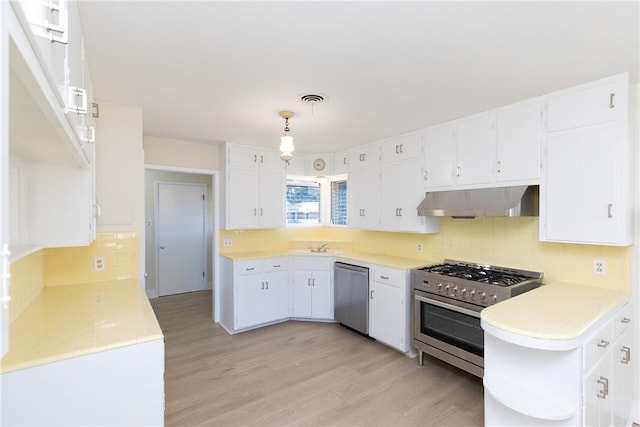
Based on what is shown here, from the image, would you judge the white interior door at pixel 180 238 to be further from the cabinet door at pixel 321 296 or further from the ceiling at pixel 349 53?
the ceiling at pixel 349 53

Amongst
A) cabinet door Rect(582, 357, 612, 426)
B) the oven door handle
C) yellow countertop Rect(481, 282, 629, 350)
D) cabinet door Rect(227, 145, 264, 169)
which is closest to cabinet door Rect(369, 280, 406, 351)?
the oven door handle

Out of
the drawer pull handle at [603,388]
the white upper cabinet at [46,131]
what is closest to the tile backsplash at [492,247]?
the drawer pull handle at [603,388]

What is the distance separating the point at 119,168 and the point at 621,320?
3938 mm

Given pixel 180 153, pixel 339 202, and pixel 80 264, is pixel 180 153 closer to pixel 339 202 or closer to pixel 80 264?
pixel 80 264

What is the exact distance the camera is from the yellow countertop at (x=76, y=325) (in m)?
1.32

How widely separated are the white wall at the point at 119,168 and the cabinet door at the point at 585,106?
3378mm

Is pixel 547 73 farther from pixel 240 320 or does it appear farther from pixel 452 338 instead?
pixel 240 320

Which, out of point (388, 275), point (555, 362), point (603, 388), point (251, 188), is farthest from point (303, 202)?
point (603, 388)

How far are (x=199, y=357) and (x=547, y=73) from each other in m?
3.85

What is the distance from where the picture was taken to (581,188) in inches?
86.7

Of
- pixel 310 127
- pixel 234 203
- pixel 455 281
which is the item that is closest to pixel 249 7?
pixel 310 127

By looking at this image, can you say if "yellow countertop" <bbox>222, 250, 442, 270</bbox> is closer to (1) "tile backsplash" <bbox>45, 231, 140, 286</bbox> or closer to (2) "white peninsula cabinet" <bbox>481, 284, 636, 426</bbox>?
(1) "tile backsplash" <bbox>45, 231, 140, 286</bbox>

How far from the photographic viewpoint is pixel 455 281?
8.96ft

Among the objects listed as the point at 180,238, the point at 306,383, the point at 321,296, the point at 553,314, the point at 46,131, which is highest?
the point at 46,131
